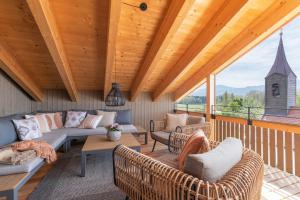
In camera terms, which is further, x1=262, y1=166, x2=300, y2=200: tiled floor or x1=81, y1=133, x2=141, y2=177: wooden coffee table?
x1=81, y1=133, x2=141, y2=177: wooden coffee table

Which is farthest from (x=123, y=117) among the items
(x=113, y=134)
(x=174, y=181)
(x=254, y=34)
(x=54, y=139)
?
(x=174, y=181)

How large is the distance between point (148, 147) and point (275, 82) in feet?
19.7

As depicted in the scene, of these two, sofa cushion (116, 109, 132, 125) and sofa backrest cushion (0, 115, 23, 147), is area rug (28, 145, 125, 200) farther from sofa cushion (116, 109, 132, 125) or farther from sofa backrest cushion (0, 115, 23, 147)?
sofa cushion (116, 109, 132, 125)

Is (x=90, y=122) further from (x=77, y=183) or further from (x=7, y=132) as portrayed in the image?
(x=77, y=183)

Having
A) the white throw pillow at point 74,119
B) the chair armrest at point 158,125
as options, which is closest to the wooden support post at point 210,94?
the chair armrest at point 158,125

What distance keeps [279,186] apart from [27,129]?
3810mm

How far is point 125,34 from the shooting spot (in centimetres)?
288

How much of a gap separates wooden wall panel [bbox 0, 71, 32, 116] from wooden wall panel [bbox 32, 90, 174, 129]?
20.8 inches

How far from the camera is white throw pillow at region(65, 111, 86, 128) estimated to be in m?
3.95

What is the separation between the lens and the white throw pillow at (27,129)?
273 cm

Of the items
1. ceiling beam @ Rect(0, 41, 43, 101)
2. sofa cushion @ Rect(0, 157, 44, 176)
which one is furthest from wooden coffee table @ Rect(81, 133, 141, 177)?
ceiling beam @ Rect(0, 41, 43, 101)

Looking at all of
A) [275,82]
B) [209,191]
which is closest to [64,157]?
[209,191]

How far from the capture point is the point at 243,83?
628cm

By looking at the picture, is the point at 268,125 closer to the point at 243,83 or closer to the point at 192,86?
the point at 192,86
